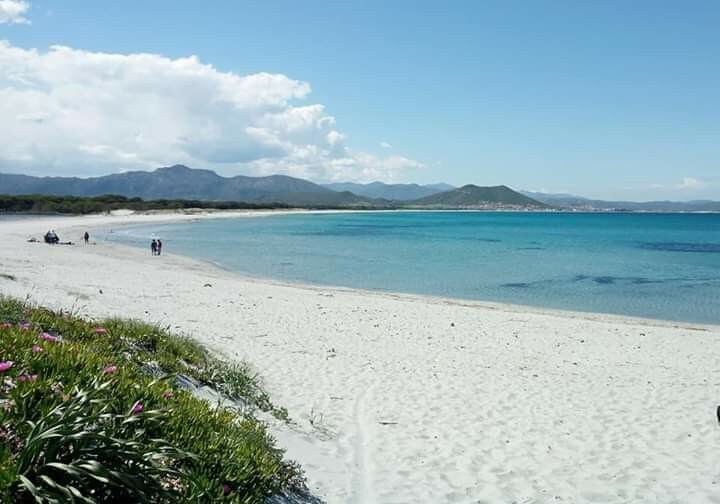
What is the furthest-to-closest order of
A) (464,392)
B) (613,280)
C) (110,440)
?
1. (613,280)
2. (464,392)
3. (110,440)

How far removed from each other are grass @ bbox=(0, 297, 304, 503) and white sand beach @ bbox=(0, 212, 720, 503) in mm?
1344

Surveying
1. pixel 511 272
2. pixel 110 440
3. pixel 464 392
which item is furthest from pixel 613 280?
pixel 110 440

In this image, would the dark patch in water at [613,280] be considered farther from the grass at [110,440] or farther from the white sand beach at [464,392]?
the grass at [110,440]

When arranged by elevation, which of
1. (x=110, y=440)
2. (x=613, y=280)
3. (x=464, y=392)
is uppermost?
(x=110, y=440)

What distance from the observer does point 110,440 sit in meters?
3.10

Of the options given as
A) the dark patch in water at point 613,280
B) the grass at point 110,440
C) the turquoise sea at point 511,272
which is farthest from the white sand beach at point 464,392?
the dark patch in water at point 613,280

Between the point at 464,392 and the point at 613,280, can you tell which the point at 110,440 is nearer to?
the point at 464,392

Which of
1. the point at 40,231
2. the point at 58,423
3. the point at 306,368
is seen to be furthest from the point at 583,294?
the point at 40,231

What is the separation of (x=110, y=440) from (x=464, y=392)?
7.42 meters

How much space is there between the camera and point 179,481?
3695 millimetres

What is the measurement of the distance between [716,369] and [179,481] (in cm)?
1264

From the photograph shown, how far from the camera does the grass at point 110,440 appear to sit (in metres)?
2.89

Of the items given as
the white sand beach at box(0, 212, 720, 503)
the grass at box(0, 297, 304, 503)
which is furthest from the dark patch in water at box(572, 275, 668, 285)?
the grass at box(0, 297, 304, 503)

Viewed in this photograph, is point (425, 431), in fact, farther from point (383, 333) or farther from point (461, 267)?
point (461, 267)
